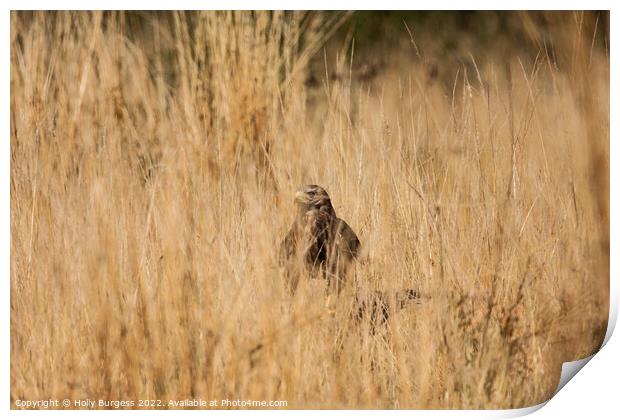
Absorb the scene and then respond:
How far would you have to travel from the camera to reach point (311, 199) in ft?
13.0

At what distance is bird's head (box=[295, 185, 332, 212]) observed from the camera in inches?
156

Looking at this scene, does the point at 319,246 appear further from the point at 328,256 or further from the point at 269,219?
the point at 269,219

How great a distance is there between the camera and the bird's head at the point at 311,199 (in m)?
3.95

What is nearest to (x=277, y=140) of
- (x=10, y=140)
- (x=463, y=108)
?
(x=463, y=108)

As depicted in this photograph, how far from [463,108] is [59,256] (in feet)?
4.69

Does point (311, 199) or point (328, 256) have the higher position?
point (311, 199)

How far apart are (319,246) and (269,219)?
0.67 ft

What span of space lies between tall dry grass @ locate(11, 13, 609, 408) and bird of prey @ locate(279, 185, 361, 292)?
0.17ft

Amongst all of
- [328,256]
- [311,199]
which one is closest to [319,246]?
[328,256]

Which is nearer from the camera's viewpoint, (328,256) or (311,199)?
(328,256)

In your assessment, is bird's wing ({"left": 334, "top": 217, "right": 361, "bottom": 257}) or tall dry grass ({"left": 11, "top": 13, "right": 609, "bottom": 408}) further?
bird's wing ({"left": 334, "top": 217, "right": 361, "bottom": 257})

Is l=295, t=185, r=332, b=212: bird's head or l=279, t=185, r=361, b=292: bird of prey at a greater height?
l=295, t=185, r=332, b=212: bird's head

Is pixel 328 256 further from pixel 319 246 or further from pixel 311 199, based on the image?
pixel 311 199

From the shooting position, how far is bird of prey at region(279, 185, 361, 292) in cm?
384
